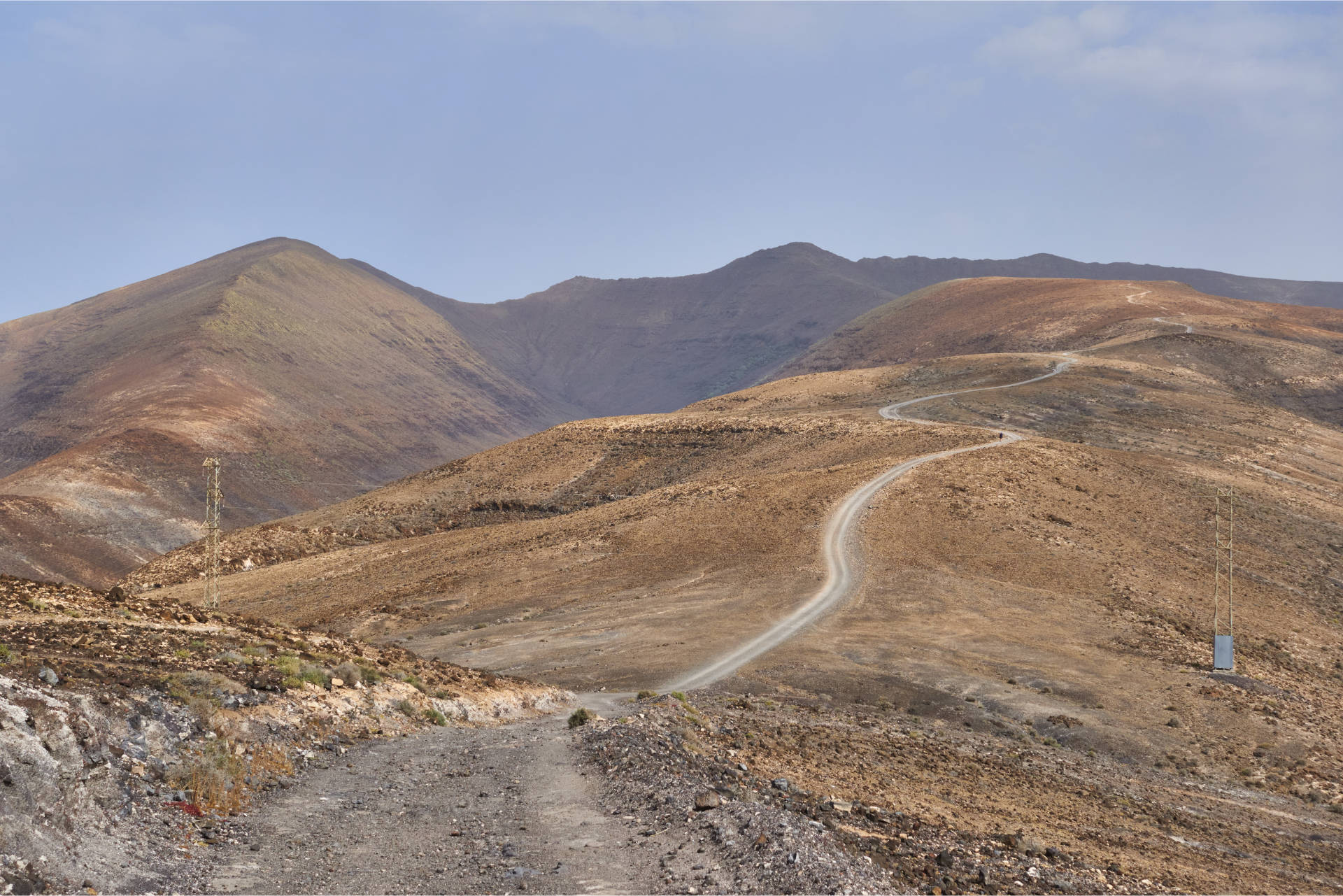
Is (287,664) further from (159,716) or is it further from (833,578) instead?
(833,578)

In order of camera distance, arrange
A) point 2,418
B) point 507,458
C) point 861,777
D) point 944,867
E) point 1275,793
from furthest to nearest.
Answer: point 2,418 < point 507,458 < point 1275,793 < point 861,777 < point 944,867

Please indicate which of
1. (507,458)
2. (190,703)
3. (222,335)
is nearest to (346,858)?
(190,703)

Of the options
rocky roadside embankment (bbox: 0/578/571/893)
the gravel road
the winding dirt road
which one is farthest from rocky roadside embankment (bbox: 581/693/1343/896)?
rocky roadside embankment (bbox: 0/578/571/893)

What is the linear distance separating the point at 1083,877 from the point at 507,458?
69.7m

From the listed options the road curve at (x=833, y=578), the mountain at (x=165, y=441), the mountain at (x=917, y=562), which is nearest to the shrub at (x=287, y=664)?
the mountain at (x=917, y=562)

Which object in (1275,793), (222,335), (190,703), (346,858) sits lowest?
(1275,793)

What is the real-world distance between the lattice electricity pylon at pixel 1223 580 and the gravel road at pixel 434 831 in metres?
27.1

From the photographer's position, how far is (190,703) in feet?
48.4

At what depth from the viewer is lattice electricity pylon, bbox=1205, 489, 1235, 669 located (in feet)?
112

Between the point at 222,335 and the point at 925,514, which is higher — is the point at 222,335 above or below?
above

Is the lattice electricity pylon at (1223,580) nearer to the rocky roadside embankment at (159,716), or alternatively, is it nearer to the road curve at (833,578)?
the road curve at (833,578)

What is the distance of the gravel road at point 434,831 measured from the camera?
1066 cm

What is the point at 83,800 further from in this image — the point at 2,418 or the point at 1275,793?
the point at 2,418

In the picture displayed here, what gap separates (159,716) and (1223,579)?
47391mm
